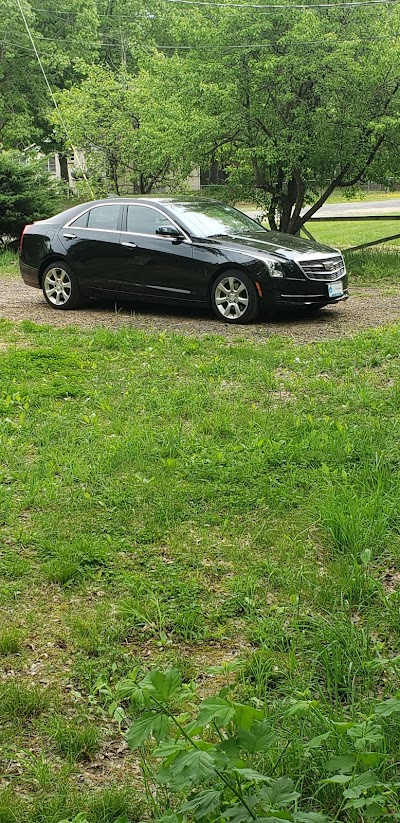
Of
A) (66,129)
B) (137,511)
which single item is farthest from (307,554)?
(66,129)

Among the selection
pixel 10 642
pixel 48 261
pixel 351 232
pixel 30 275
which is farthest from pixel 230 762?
pixel 351 232

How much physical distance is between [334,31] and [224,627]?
13.2 meters

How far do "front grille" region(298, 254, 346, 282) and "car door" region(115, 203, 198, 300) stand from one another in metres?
1.36

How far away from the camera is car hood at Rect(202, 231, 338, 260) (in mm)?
10070

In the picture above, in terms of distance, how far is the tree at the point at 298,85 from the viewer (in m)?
14.1

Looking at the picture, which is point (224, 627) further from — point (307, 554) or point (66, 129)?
point (66, 129)

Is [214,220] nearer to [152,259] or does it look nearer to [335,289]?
[152,259]

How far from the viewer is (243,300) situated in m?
10.1

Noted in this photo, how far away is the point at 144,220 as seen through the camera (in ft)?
35.6

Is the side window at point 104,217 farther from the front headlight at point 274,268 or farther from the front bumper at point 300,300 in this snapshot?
the front bumper at point 300,300

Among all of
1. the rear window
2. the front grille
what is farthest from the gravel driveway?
the rear window

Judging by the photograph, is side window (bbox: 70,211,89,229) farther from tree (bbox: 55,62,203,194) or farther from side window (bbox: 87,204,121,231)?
tree (bbox: 55,62,203,194)

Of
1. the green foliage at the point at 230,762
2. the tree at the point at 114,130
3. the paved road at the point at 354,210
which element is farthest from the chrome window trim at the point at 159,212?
the paved road at the point at 354,210

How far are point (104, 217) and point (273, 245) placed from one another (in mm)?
2319
